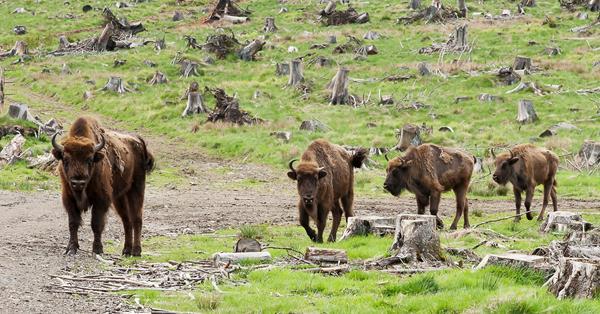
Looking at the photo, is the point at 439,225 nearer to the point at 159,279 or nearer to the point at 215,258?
the point at 215,258

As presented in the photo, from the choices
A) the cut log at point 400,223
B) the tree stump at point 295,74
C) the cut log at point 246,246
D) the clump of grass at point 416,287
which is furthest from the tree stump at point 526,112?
the clump of grass at point 416,287

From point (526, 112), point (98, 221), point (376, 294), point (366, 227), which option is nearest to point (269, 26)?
point (526, 112)

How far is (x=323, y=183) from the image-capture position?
16.2 metres

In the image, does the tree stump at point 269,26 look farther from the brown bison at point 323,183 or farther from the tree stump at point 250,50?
the brown bison at point 323,183

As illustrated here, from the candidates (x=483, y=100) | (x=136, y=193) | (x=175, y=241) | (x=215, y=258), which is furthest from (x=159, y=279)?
(x=483, y=100)

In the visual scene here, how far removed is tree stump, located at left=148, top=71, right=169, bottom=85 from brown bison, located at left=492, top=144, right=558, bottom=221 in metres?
24.3

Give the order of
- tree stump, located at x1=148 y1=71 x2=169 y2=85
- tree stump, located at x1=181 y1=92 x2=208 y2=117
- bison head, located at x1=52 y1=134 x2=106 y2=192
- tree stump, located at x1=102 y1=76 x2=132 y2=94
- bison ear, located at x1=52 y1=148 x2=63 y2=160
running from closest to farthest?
bison head, located at x1=52 y1=134 x2=106 y2=192, bison ear, located at x1=52 y1=148 x2=63 y2=160, tree stump, located at x1=181 y1=92 x2=208 y2=117, tree stump, located at x1=102 y1=76 x2=132 y2=94, tree stump, located at x1=148 y1=71 x2=169 y2=85

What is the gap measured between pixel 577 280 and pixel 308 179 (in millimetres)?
7100

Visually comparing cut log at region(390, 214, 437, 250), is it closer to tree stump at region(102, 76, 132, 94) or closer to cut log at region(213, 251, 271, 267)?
cut log at region(213, 251, 271, 267)

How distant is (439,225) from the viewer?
18219 mm

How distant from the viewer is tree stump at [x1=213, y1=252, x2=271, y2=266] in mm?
12797

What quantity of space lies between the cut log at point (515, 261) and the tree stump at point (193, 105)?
25.7 metres

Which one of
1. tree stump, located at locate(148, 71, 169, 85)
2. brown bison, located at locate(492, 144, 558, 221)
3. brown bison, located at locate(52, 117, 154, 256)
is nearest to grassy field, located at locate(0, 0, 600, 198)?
tree stump, located at locate(148, 71, 169, 85)

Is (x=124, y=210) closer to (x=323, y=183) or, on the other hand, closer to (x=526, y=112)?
(x=323, y=183)
